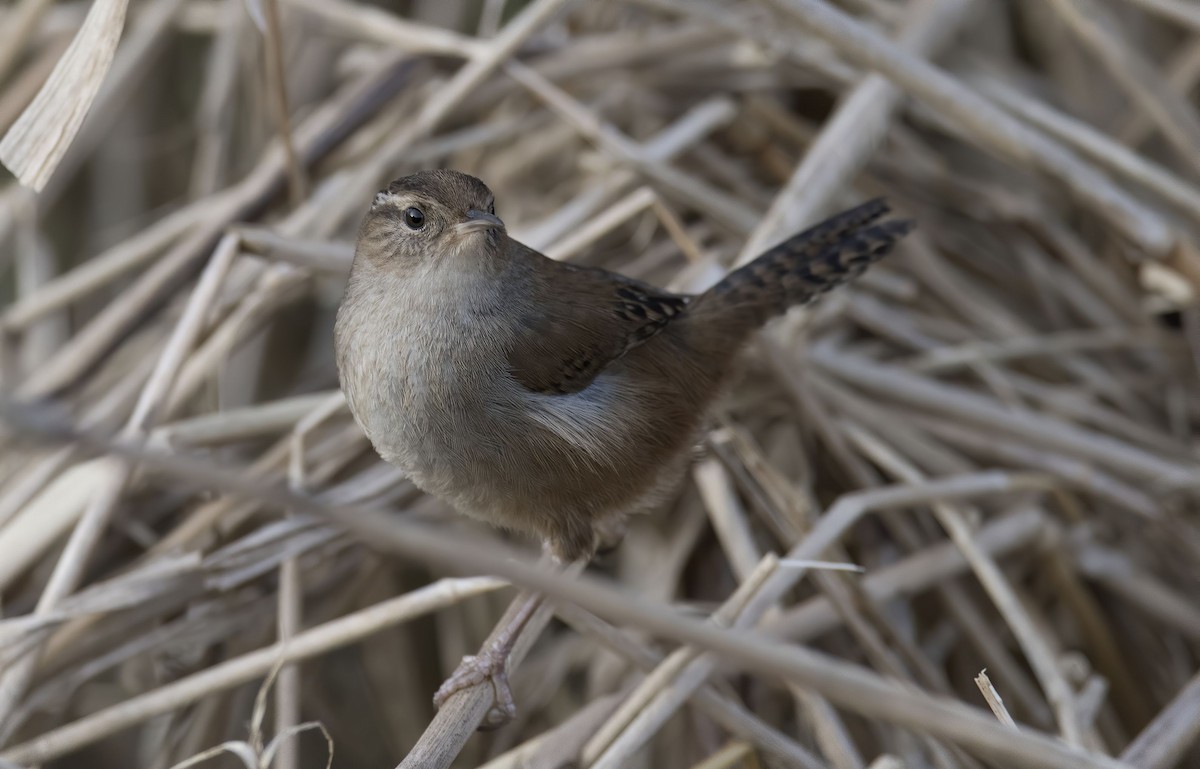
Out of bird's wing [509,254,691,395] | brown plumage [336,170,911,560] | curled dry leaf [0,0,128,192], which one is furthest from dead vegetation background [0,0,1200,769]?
bird's wing [509,254,691,395]

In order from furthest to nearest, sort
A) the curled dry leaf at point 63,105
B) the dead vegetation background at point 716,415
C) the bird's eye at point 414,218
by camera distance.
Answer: the dead vegetation background at point 716,415 < the bird's eye at point 414,218 < the curled dry leaf at point 63,105

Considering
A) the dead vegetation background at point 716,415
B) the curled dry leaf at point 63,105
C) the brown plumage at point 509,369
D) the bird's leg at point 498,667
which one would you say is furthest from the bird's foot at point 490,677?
the curled dry leaf at point 63,105

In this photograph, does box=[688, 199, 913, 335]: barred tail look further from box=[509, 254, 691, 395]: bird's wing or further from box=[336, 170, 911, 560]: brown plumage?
box=[509, 254, 691, 395]: bird's wing

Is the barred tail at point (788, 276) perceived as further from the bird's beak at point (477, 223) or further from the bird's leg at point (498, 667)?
the bird's leg at point (498, 667)

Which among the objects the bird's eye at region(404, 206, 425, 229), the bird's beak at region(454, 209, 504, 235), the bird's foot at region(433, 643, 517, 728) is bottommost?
the bird's foot at region(433, 643, 517, 728)

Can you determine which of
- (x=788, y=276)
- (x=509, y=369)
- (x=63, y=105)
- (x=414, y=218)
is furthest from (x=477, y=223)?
(x=788, y=276)

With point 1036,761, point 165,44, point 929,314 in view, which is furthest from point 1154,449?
point 165,44
